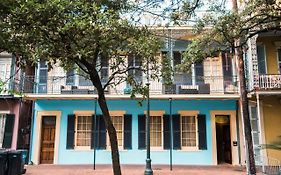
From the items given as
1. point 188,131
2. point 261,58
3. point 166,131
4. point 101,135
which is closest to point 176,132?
point 166,131

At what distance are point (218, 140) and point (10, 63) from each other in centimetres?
1220

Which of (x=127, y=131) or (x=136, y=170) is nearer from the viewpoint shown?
(x=136, y=170)

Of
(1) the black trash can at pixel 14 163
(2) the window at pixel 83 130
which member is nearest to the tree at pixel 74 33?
(1) the black trash can at pixel 14 163

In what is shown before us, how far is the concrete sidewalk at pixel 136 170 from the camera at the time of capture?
45.6 feet

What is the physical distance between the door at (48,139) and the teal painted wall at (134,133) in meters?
0.63

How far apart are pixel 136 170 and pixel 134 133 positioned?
9.40 ft

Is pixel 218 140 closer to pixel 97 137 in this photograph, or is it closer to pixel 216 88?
pixel 216 88

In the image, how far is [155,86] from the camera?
57.6 ft

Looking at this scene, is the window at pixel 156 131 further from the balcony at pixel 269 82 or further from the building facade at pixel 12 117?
the building facade at pixel 12 117

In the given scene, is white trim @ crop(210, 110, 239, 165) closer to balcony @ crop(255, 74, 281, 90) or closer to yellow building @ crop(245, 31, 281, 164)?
yellow building @ crop(245, 31, 281, 164)

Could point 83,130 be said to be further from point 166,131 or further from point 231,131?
point 231,131

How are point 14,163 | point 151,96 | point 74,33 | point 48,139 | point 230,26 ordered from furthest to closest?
point 48,139
point 151,96
point 14,163
point 230,26
point 74,33

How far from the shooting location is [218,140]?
18031 millimetres

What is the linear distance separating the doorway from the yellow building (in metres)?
1.52
